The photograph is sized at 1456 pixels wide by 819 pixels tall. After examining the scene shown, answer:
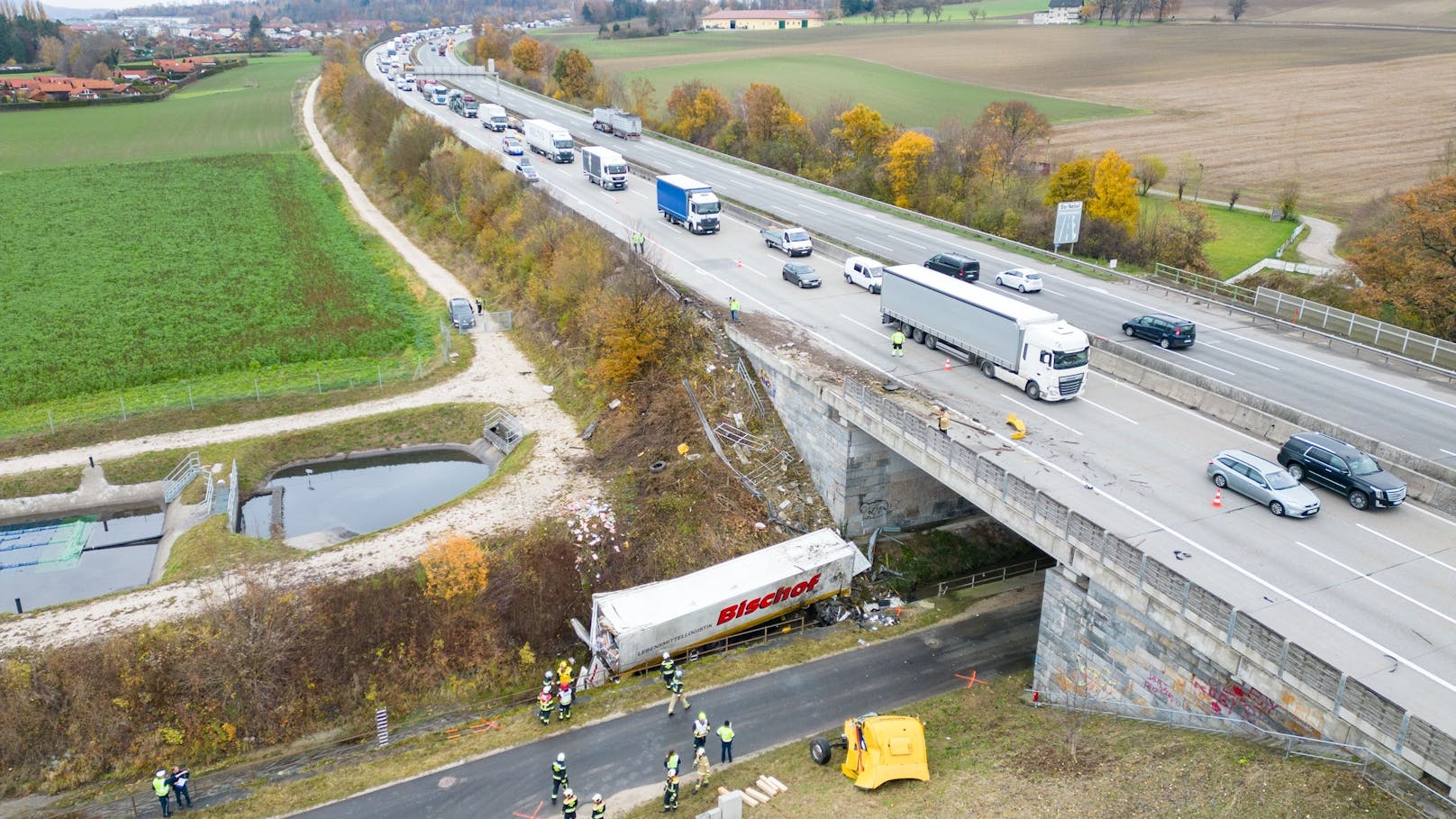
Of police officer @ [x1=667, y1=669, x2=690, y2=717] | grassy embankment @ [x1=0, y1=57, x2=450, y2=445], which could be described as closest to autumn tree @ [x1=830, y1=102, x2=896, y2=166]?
grassy embankment @ [x1=0, y1=57, x2=450, y2=445]

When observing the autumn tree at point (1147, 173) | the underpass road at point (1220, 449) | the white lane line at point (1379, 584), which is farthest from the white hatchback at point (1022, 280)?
the autumn tree at point (1147, 173)

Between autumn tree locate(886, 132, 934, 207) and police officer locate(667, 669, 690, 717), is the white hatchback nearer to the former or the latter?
autumn tree locate(886, 132, 934, 207)

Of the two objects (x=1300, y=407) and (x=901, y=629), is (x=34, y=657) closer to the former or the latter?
(x=901, y=629)

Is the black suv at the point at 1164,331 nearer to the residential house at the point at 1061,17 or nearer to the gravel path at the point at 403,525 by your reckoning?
the gravel path at the point at 403,525

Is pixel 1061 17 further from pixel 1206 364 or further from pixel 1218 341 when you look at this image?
pixel 1206 364

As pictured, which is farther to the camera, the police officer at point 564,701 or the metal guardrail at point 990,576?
the metal guardrail at point 990,576

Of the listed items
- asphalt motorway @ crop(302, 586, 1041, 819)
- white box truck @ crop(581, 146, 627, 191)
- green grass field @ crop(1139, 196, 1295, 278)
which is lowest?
asphalt motorway @ crop(302, 586, 1041, 819)

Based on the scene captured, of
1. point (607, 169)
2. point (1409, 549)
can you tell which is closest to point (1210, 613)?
point (1409, 549)
